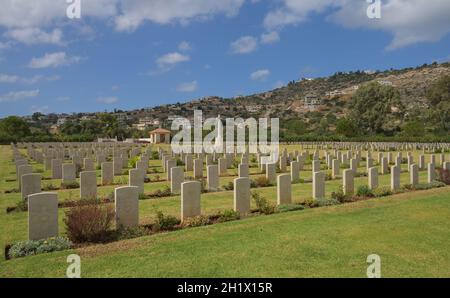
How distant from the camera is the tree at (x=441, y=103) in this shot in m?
74.8

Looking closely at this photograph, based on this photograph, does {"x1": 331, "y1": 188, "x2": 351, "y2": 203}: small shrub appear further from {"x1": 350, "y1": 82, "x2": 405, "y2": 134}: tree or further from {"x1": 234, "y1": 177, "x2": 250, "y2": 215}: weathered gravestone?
{"x1": 350, "y1": 82, "x2": 405, "y2": 134}: tree

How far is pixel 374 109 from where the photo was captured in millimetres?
81625

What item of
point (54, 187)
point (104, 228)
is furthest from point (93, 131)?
point (104, 228)

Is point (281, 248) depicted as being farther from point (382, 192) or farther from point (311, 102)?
point (311, 102)

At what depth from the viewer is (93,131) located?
8719 centimetres

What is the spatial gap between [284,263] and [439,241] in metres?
3.81

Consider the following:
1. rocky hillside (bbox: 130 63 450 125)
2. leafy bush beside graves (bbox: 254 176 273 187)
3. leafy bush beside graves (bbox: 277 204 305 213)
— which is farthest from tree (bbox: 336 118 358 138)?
leafy bush beside graves (bbox: 277 204 305 213)

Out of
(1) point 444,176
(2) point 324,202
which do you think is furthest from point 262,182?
(1) point 444,176

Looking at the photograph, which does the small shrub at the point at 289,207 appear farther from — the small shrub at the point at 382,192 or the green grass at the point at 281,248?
the small shrub at the point at 382,192

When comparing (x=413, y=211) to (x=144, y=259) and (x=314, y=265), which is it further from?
(x=144, y=259)

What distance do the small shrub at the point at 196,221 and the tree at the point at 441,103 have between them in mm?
73601

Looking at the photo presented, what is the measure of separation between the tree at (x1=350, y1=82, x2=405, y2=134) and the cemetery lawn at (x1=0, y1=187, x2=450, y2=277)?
245 ft

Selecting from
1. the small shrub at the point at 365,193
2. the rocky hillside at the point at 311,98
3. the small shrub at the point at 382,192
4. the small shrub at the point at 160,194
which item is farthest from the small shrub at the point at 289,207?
the rocky hillside at the point at 311,98

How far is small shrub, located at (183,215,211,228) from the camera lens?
1041cm
